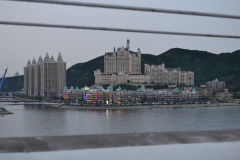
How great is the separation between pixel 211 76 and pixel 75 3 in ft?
183

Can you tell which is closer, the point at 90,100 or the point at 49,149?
the point at 49,149

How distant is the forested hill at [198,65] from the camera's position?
5275 cm

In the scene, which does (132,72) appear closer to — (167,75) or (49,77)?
(167,75)

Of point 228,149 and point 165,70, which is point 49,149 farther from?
point 165,70

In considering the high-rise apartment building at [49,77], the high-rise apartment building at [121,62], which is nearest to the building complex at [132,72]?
the high-rise apartment building at [121,62]

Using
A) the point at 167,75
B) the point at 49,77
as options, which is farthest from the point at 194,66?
the point at 49,77

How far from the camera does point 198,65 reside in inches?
2404

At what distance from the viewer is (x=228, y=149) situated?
935 mm

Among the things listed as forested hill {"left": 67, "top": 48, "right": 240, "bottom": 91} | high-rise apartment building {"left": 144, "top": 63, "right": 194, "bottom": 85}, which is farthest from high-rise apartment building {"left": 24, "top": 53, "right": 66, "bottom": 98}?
high-rise apartment building {"left": 144, "top": 63, "right": 194, "bottom": 85}

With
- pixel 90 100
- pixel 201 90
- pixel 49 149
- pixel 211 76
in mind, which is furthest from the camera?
pixel 211 76

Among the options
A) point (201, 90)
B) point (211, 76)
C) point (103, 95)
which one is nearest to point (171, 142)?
point (103, 95)

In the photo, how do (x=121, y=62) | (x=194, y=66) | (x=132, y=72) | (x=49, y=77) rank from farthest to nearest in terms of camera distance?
1. (x=194, y=66)
2. (x=49, y=77)
3. (x=132, y=72)
4. (x=121, y=62)

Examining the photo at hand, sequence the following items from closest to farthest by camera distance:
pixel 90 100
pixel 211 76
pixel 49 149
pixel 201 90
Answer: pixel 49 149, pixel 90 100, pixel 201 90, pixel 211 76

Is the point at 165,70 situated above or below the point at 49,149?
above
